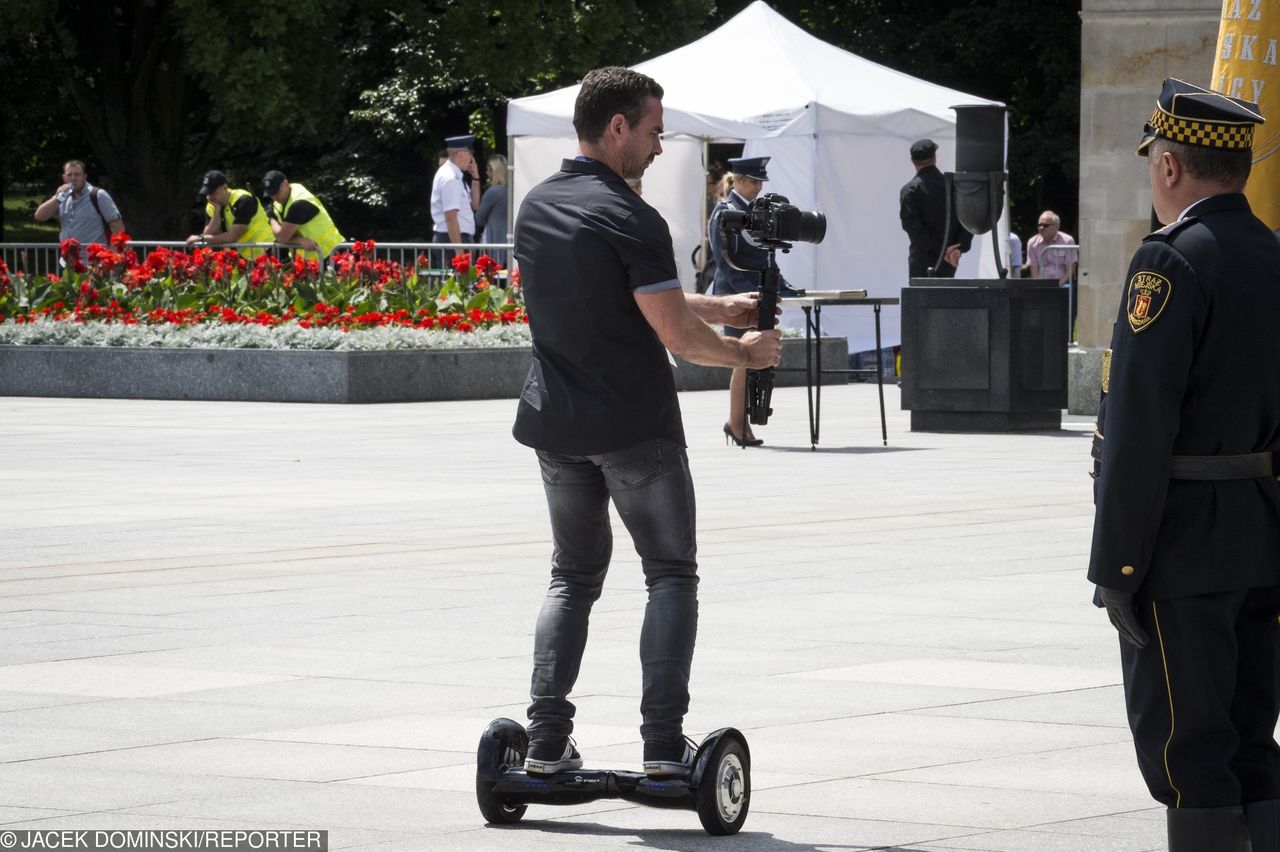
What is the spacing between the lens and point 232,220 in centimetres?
2294

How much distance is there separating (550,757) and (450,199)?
1942 cm

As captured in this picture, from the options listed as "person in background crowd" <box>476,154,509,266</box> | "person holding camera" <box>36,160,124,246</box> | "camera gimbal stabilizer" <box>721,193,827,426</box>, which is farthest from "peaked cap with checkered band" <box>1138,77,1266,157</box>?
"person in background crowd" <box>476,154,509,266</box>

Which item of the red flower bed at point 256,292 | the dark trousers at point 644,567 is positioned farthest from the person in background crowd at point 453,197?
the dark trousers at point 644,567

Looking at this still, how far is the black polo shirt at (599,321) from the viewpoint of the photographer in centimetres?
541

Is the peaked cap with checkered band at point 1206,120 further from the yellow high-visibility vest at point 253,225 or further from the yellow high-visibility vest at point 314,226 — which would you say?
the yellow high-visibility vest at point 253,225

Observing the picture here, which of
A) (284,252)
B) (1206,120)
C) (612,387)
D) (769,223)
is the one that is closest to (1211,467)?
(1206,120)

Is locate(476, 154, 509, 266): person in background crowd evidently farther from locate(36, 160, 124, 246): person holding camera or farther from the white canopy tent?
locate(36, 160, 124, 246): person holding camera

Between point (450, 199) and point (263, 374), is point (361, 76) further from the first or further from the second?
point (263, 374)

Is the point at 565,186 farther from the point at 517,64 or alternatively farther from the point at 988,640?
the point at 517,64

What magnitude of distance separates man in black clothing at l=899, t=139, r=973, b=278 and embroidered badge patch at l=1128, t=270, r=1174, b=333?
14.6 metres

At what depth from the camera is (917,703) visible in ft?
22.2

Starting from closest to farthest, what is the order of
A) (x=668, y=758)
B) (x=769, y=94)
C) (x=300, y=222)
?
(x=668, y=758)
(x=300, y=222)
(x=769, y=94)

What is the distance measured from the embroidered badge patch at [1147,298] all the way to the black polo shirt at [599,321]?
130 centimetres

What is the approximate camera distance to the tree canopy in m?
34.1
